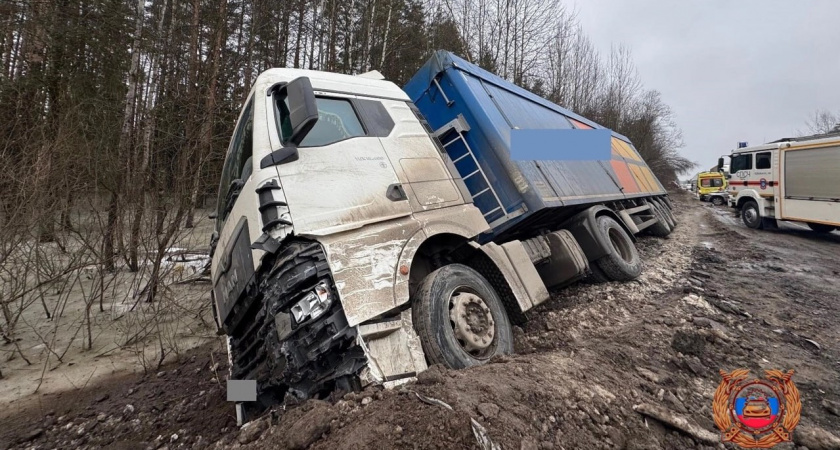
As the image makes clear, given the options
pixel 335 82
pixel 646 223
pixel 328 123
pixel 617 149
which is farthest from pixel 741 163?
pixel 328 123

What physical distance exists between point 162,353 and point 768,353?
17.9 ft

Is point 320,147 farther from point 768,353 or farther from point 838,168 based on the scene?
point 838,168

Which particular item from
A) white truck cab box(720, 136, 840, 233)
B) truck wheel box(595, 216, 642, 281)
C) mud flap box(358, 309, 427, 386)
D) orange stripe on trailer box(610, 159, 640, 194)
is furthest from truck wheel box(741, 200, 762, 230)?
mud flap box(358, 309, 427, 386)

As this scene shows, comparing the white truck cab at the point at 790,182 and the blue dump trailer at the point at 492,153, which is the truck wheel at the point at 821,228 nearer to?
the white truck cab at the point at 790,182

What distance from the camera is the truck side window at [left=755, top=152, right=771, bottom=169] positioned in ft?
36.3

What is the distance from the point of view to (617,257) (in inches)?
189

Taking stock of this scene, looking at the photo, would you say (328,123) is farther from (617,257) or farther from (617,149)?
(617,149)

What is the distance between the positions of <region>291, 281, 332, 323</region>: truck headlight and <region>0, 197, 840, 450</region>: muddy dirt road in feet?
1.40

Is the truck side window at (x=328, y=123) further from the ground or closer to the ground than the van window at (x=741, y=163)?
further from the ground

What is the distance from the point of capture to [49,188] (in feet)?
14.0

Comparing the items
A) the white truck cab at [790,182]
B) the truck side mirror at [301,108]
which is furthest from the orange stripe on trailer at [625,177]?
the truck side mirror at [301,108]

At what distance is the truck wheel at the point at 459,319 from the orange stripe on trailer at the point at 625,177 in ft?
18.6

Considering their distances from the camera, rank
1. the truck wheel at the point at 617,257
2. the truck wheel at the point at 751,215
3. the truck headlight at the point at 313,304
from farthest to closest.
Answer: the truck wheel at the point at 751,215, the truck wheel at the point at 617,257, the truck headlight at the point at 313,304

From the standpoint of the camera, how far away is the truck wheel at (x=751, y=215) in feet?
37.4
